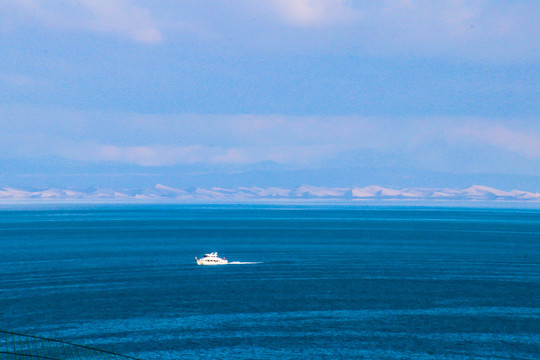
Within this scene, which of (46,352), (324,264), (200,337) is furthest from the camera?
(324,264)

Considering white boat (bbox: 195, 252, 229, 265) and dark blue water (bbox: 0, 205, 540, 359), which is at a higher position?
white boat (bbox: 195, 252, 229, 265)

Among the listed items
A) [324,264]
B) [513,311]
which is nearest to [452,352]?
[513,311]

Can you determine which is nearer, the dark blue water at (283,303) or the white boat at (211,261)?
the dark blue water at (283,303)

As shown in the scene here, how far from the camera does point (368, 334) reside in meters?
59.5

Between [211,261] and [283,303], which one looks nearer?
[283,303]

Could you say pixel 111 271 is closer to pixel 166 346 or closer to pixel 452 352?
pixel 166 346

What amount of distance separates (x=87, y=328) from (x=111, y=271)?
43640mm

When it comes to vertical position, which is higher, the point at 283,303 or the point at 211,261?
the point at 211,261

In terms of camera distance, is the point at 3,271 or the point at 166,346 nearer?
the point at 166,346

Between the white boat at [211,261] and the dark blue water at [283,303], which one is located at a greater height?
the white boat at [211,261]

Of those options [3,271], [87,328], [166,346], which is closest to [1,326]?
[87,328]

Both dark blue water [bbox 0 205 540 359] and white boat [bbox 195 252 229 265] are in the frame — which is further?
white boat [bbox 195 252 229 265]

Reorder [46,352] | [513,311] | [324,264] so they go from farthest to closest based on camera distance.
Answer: [324,264] < [513,311] < [46,352]

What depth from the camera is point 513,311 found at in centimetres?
7119
